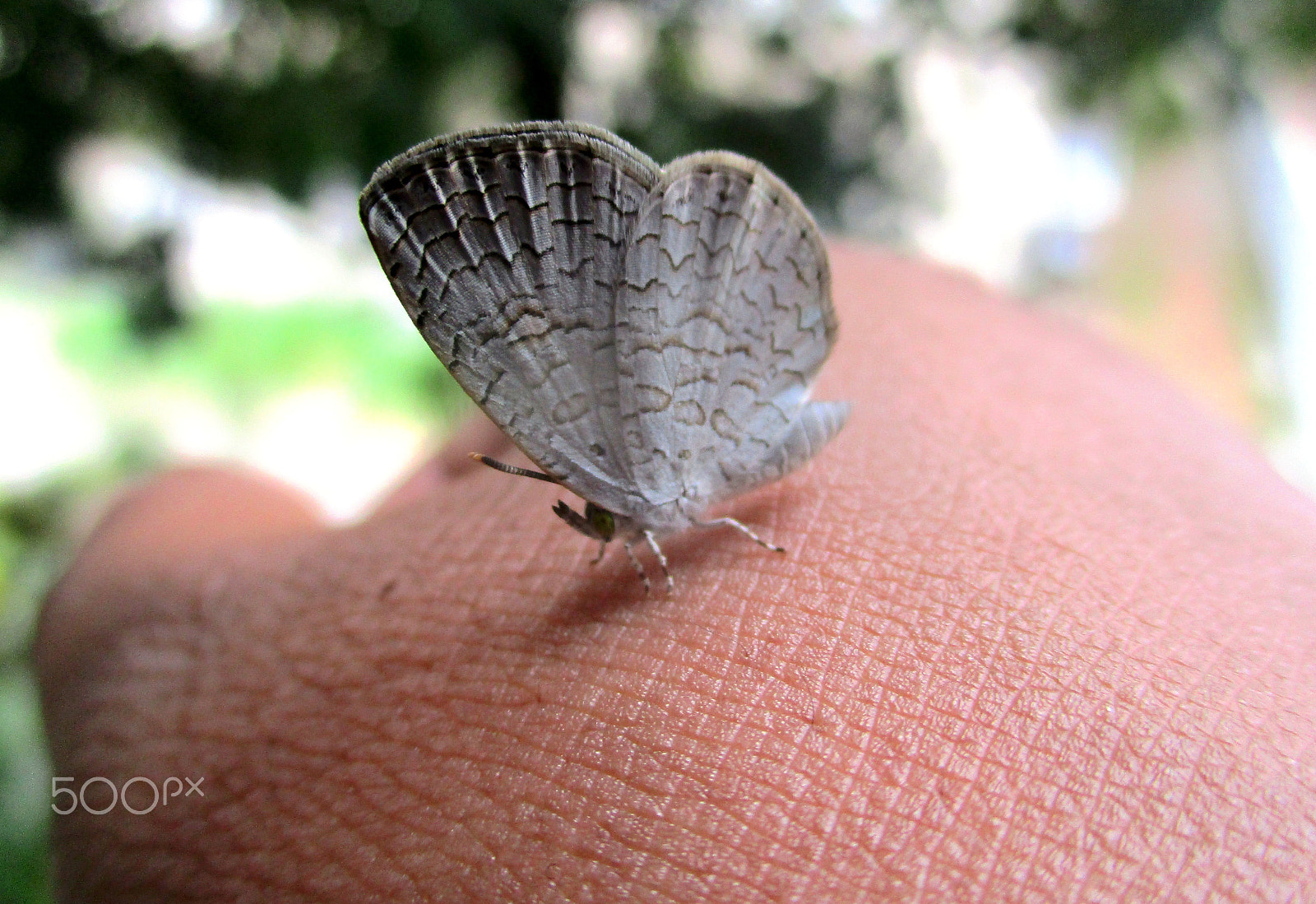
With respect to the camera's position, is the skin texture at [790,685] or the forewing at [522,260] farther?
the forewing at [522,260]

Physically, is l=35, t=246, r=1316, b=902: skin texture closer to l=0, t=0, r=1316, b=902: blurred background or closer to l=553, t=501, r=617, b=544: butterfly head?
l=553, t=501, r=617, b=544: butterfly head

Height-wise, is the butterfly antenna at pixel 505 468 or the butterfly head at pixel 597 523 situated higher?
the butterfly antenna at pixel 505 468

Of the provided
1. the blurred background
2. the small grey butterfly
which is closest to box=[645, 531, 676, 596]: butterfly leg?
the small grey butterfly

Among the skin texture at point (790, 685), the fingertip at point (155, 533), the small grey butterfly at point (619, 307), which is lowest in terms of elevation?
the fingertip at point (155, 533)

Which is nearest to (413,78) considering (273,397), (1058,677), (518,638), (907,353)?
(907,353)

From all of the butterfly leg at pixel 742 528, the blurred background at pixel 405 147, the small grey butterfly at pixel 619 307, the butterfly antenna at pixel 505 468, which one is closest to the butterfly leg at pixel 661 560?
the small grey butterfly at pixel 619 307

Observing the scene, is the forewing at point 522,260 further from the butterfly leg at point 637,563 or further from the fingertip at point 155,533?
the fingertip at point 155,533

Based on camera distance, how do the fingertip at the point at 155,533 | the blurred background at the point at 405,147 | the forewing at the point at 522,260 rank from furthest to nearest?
1. the blurred background at the point at 405,147
2. the fingertip at the point at 155,533
3. the forewing at the point at 522,260
